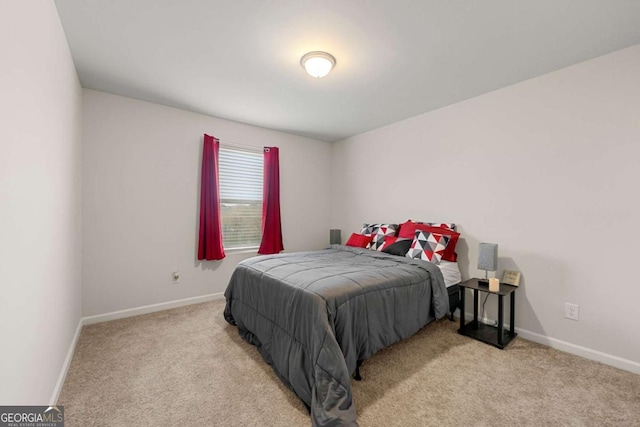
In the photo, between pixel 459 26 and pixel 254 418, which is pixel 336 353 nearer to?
pixel 254 418

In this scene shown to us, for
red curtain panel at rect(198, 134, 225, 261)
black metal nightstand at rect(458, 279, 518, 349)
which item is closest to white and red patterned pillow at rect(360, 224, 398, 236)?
black metal nightstand at rect(458, 279, 518, 349)

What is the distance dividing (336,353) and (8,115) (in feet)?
5.81

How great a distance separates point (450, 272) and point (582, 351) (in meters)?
1.08

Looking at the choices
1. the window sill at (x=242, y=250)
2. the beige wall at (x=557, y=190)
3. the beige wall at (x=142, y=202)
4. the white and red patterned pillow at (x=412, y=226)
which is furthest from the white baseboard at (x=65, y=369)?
the beige wall at (x=557, y=190)

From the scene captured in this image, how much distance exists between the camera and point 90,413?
4.94 ft

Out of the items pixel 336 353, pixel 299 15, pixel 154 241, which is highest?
pixel 299 15

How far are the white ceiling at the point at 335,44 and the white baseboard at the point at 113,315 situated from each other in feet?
7.53

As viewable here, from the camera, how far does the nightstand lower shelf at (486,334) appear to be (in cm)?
230

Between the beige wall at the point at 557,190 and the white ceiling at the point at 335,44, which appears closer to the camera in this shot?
the white ceiling at the point at 335,44

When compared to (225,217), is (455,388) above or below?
below

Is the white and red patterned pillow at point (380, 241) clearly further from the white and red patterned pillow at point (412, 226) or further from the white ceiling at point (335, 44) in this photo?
the white ceiling at point (335, 44)

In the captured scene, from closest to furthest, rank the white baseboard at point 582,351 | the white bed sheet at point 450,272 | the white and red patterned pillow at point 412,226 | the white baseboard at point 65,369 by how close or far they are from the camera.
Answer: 1. the white baseboard at point 65,369
2. the white baseboard at point 582,351
3. the white bed sheet at point 450,272
4. the white and red patterned pillow at point 412,226

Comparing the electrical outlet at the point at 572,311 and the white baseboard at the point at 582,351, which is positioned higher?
the electrical outlet at the point at 572,311

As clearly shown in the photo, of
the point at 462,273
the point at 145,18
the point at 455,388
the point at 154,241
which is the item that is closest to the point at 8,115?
the point at 145,18
